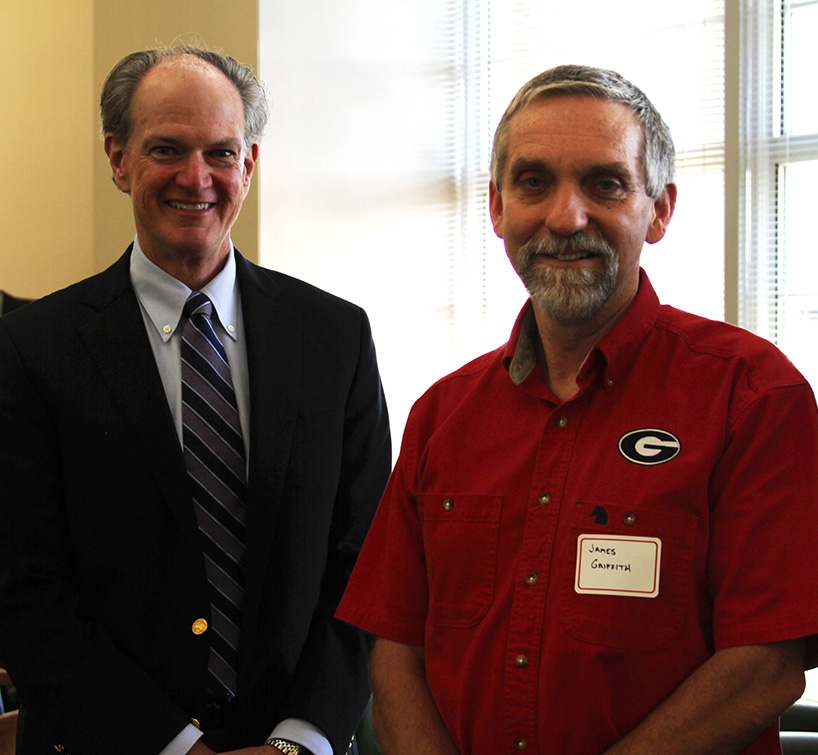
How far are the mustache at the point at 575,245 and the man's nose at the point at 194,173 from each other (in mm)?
670

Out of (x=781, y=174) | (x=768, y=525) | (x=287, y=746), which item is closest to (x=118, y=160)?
(x=287, y=746)

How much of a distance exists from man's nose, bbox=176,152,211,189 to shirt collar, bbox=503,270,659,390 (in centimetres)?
66

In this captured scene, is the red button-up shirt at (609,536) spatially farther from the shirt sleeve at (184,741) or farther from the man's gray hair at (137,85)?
the man's gray hair at (137,85)

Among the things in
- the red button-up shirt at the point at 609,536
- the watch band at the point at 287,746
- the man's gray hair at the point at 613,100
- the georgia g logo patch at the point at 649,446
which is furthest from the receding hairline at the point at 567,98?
the watch band at the point at 287,746

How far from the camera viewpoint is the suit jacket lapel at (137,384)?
1.64 metres

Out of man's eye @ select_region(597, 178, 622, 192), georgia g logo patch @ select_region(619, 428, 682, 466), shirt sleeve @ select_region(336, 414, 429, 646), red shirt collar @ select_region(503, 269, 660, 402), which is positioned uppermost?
man's eye @ select_region(597, 178, 622, 192)

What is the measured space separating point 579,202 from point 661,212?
0.67 feet

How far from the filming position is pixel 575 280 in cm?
146

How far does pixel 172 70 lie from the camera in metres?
1.78

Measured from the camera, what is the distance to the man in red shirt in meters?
1.26

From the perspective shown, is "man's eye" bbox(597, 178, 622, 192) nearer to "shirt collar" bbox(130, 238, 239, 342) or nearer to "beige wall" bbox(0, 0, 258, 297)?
"shirt collar" bbox(130, 238, 239, 342)

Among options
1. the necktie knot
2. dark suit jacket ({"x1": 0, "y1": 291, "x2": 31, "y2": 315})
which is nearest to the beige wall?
dark suit jacket ({"x1": 0, "y1": 291, "x2": 31, "y2": 315})

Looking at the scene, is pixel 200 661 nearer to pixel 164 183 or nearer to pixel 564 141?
pixel 164 183

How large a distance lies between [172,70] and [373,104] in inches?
84.7
